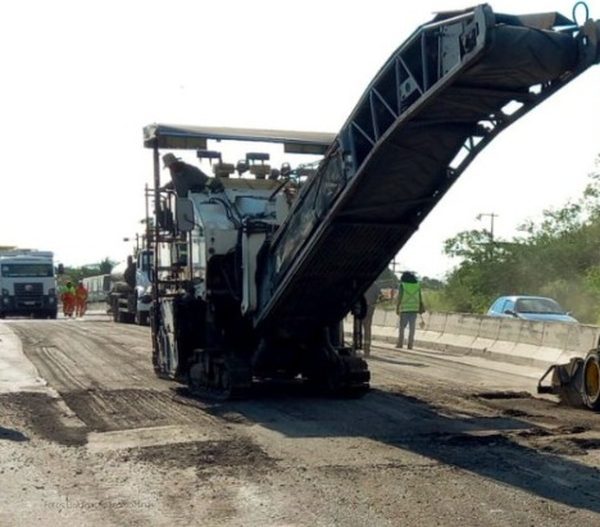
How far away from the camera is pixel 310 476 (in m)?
8.73

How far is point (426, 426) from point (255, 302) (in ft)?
10.4

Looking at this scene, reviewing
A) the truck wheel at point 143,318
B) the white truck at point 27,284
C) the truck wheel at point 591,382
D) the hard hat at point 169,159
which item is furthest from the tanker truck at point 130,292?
the truck wheel at point 591,382

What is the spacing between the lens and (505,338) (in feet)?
72.3

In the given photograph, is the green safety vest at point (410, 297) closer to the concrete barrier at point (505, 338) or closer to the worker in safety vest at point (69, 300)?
the concrete barrier at point (505, 338)

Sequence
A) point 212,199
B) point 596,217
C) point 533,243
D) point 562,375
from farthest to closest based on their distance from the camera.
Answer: point 533,243, point 596,217, point 212,199, point 562,375

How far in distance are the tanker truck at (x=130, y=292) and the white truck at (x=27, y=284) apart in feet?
8.63

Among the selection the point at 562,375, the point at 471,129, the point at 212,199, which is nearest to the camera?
the point at 471,129

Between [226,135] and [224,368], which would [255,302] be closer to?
[224,368]

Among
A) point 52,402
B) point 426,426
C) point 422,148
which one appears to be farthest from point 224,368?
point 422,148

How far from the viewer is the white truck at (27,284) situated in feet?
137

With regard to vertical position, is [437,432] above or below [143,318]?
below

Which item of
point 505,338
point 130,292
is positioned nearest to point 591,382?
point 505,338

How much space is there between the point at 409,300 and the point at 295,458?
13.9 metres

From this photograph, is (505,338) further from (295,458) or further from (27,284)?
(27,284)
